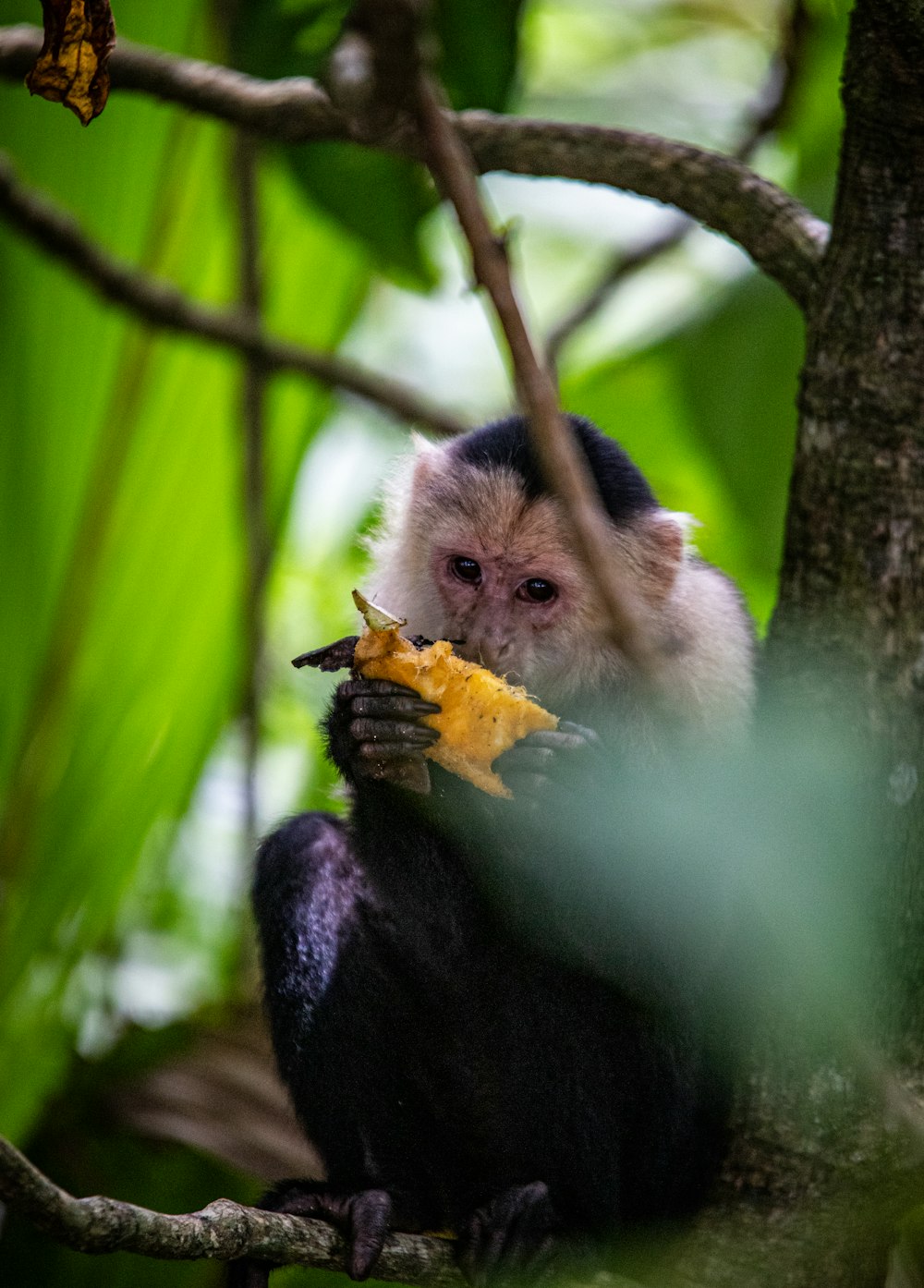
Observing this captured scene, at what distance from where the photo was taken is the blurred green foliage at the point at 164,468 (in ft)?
12.8

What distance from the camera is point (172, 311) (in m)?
4.20

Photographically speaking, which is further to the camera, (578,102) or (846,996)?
(578,102)

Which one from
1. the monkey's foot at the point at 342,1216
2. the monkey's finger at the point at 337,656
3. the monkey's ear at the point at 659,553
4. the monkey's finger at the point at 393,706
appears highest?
the monkey's ear at the point at 659,553

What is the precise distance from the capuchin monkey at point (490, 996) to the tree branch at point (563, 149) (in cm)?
60

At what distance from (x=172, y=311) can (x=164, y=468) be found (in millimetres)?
543

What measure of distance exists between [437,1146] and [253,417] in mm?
2259

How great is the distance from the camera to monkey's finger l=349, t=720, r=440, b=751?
273cm

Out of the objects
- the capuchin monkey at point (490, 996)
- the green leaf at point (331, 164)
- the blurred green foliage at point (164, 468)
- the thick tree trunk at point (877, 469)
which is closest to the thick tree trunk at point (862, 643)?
the thick tree trunk at point (877, 469)

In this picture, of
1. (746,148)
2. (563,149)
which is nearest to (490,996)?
(563,149)

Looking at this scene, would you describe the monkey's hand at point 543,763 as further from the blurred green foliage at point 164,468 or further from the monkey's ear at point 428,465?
the blurred green foliage at point 164,468

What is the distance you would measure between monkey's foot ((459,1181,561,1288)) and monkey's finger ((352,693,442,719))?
3.48 ft

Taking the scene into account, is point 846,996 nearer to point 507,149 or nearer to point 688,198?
point 688,198

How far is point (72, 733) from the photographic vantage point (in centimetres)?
418

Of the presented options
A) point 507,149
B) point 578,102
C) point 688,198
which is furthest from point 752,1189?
point 578,102
